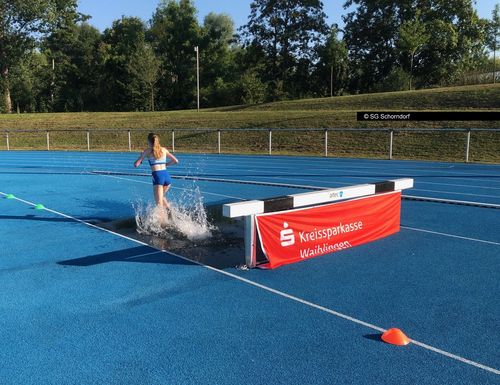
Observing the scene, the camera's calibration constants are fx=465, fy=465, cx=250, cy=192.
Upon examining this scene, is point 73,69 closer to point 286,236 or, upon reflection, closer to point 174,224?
point 174,224

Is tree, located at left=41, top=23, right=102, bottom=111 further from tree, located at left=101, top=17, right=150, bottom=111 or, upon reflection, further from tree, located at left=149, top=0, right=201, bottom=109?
tree, located at left=149, top=0, right=201, bottom=109

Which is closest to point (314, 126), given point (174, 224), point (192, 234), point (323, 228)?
point (174, 224)

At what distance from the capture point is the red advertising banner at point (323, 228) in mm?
5898

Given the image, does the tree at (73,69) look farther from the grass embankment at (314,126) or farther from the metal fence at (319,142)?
the metal fence at (319,142)

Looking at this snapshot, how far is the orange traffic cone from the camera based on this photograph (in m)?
3.88

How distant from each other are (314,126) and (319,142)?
296 centimetres

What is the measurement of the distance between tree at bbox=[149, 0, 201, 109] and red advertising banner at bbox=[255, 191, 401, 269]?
55.7 m

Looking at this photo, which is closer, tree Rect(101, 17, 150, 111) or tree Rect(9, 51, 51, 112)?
tree Rect(101, 17, 150, 111)

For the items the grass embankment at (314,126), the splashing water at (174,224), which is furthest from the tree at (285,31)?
the splashing water at (174,224)

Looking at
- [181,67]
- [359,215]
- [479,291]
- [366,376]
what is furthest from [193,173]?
[181,67]

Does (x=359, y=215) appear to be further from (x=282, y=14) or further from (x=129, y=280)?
(x=282, y=14)

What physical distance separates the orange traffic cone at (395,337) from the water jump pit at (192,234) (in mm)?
2370

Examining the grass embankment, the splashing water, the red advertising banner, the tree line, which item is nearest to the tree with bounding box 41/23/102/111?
the tree line

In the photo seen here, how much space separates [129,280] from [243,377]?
8.18 ft
